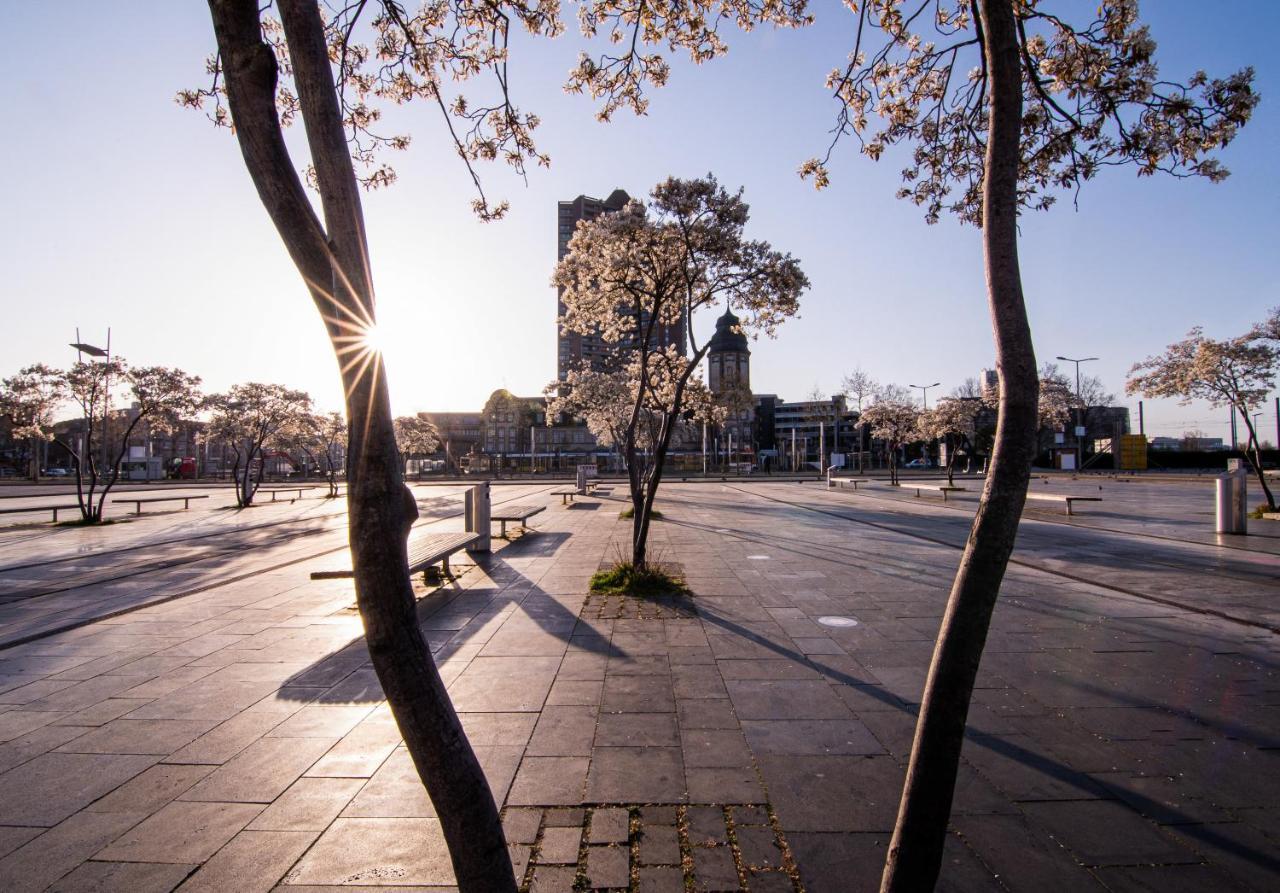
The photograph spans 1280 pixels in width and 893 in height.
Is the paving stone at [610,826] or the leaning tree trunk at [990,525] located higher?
the leaning tree trunk at [990,525]

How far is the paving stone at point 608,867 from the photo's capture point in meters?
2.42

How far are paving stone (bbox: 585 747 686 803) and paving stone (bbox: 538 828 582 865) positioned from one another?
27 centimetres

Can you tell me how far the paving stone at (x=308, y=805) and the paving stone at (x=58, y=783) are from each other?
0.95 m

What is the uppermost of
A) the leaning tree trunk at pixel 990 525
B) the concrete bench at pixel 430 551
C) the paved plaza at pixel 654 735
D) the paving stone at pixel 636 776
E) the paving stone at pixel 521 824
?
the leaning tree trunk at pixel 990 525

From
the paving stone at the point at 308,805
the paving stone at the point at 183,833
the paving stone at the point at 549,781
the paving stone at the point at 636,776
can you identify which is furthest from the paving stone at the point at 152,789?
the paving stone at the point at 636,776

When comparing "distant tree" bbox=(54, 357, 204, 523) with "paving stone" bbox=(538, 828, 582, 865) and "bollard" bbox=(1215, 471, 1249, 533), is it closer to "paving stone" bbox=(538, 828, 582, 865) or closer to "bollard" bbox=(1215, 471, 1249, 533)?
"paving stone" bbox=(538, 828, 582, 865)

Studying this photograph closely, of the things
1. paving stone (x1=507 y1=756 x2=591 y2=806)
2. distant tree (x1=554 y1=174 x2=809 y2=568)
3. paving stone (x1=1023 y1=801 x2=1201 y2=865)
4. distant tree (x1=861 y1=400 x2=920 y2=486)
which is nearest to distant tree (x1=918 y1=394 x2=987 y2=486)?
distant tree (x1=861 y1=400 x2=920 y2=486)

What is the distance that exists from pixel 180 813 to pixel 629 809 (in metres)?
2.14

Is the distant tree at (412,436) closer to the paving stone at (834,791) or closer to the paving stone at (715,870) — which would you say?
the paving stone at (834,791)

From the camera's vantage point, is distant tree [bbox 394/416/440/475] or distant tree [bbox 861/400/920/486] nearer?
distant tree [bbox 861/400/920/486]

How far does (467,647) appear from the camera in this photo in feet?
18.4

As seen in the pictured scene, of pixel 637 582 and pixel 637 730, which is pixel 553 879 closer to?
pixel 637 730

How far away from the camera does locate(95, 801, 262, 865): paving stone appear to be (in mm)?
2656

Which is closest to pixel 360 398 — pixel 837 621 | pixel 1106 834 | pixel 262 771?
pixel 262 771
